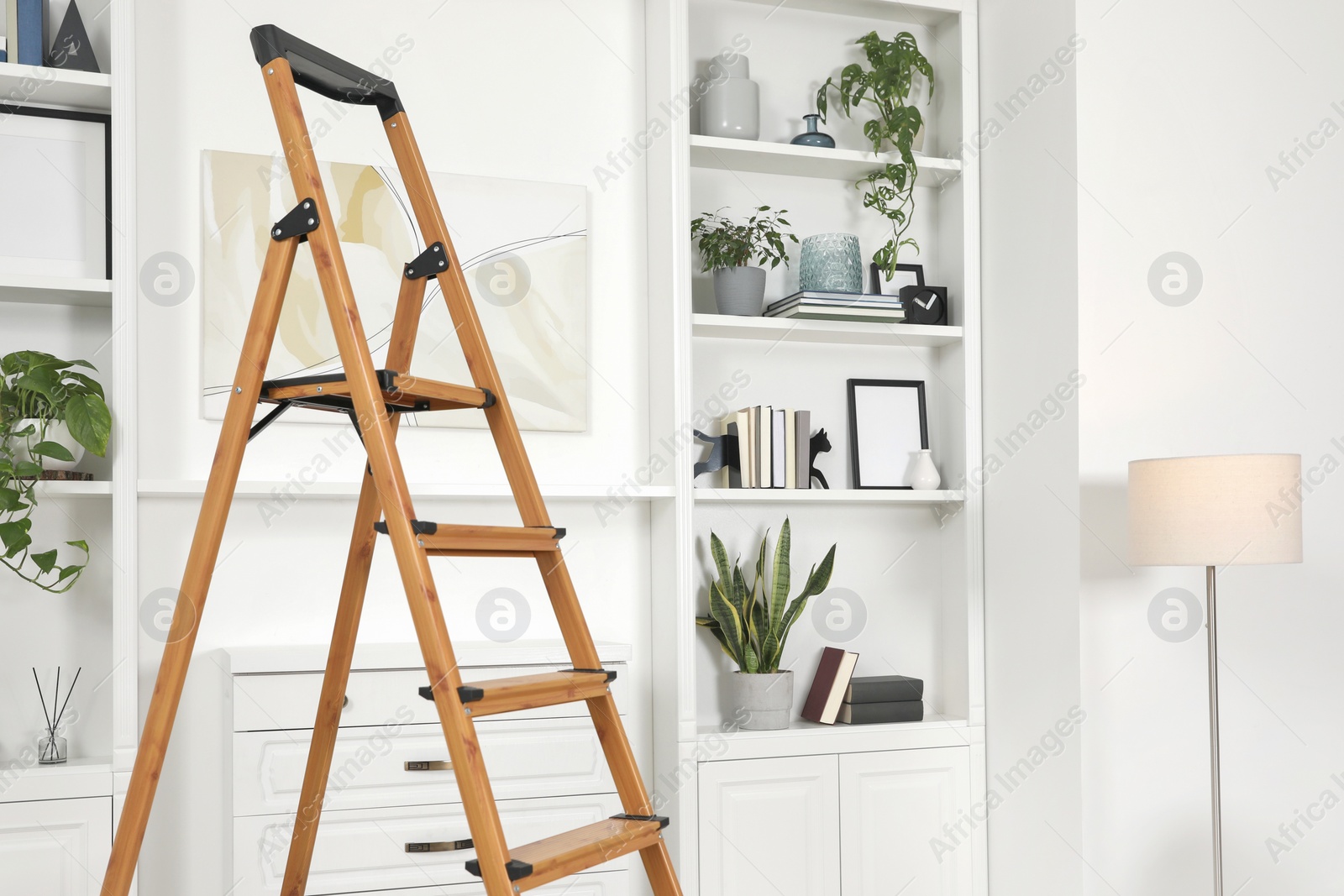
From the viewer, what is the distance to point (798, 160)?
291cm

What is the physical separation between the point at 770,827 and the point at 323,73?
2.06 meters

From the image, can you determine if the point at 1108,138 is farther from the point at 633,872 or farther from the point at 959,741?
the point at 633,872

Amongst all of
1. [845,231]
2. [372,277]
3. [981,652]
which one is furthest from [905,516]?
[372,277]

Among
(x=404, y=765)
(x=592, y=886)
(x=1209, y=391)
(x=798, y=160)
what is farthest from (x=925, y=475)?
A: (x=404, y=765)

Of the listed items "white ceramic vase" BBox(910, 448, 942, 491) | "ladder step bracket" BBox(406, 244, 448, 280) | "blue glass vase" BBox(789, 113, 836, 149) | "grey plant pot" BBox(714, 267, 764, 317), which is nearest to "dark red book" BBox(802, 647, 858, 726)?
"white ceramic vase" BBox(910, 448, 942, 491)

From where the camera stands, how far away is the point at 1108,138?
2578 millimetres

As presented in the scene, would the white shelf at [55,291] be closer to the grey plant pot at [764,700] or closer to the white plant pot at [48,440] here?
the white plant pot at [48,440]

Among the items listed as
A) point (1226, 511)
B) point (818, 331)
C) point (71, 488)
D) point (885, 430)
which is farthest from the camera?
point (885, 430)

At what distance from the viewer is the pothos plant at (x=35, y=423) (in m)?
2.16

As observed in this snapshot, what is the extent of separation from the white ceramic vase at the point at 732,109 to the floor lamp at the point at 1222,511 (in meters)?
1.41

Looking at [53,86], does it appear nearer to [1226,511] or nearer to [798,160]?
[798,160]

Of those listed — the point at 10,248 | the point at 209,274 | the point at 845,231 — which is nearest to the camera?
the point at 10,248

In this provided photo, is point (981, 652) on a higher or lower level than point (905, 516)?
lower

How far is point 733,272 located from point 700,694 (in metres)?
1.19
